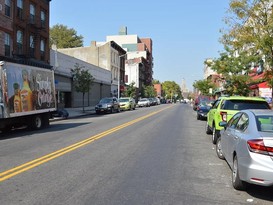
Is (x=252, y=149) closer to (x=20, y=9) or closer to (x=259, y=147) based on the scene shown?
(x=259, y=147)

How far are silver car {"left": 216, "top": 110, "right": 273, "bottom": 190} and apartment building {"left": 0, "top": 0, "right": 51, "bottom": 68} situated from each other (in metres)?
23.5

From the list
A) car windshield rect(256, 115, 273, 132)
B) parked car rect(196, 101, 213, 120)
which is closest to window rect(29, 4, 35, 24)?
parked car rect(196, 101, 213, 120)

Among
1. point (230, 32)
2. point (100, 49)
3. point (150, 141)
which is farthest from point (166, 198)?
point (100, 49)

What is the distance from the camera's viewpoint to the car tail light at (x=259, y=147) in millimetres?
5980

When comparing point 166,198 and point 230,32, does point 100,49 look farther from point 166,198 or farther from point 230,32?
point 166,198

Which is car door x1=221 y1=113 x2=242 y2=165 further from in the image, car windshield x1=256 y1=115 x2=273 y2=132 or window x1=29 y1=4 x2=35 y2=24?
window x1=29 y1=4 x2=35 y2=24

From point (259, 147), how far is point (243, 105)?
677 centimetres

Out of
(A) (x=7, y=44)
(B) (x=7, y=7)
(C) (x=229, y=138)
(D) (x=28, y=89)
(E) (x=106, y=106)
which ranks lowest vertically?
(E) (x=106, y=106)

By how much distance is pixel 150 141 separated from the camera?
13.7 metres

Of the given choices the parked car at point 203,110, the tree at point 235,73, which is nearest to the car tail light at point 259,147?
the parked car at point 203,110

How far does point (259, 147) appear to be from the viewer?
6.06 m

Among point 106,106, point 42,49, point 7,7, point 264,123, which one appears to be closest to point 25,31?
point 7,7

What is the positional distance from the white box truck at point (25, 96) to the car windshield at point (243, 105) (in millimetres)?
8725

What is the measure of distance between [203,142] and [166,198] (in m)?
7.87
